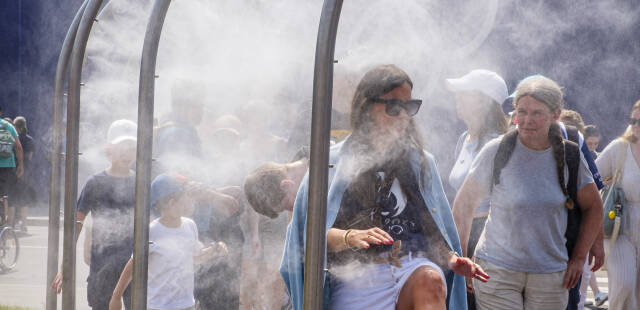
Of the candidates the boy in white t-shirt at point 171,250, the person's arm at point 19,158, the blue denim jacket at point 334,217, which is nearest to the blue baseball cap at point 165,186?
the boy in white t-shirt at point 171,250

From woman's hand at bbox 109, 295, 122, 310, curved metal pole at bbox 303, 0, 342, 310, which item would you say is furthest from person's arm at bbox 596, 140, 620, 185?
woman's hand at bbox 109, 295, 122, 310

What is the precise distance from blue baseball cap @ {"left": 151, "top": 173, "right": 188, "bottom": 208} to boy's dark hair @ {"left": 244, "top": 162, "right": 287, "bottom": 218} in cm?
34

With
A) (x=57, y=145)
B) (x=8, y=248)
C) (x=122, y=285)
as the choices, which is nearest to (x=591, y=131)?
(x=122, y=285)

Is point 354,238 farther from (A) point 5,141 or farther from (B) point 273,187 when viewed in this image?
(A) point 5,141

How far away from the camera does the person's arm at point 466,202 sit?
108 inches

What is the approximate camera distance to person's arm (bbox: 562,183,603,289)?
269 cm

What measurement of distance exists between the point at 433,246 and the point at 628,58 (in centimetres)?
93

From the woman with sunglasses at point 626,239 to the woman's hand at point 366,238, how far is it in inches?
83.3

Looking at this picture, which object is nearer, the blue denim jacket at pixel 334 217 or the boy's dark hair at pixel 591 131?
the blue denim jacket at pixel 334 217

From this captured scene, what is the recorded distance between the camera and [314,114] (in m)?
1.92

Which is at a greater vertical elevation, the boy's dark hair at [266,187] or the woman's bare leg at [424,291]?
the boy's dark hair at [266,187]

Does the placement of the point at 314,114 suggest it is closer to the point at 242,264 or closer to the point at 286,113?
the point at 286,113

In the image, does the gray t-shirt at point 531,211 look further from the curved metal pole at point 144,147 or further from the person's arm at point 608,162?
the curved metal pole at point 144,147

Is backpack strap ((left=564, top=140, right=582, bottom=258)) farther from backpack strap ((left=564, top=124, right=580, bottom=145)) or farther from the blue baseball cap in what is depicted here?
the blue baseball cap
